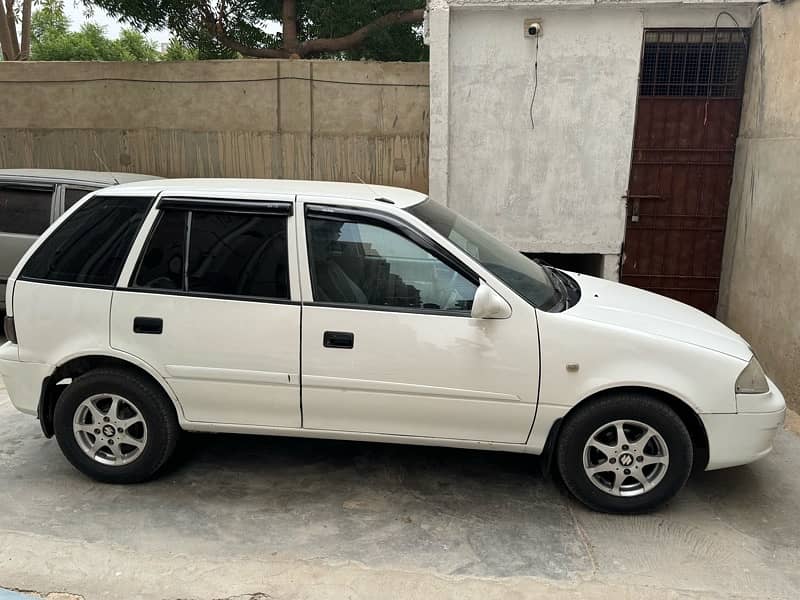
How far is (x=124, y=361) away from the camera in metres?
3.71

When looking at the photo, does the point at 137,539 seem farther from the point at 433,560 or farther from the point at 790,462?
the point at 790,462

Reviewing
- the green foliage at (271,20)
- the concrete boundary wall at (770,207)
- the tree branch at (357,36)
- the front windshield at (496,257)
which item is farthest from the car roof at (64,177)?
the concrete boundary wall at (770,207)

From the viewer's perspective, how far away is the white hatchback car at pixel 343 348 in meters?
3.42

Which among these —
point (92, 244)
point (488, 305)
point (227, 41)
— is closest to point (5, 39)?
point (227, 41)

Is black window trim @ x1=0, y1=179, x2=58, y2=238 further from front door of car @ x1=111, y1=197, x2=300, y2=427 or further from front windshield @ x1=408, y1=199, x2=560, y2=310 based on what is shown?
front windshield @ x1=408, y1=199, x2=560, y2=310

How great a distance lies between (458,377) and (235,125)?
500 cm

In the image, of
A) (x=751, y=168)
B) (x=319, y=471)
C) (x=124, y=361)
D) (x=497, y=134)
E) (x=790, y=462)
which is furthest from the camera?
(x=497, y=134)

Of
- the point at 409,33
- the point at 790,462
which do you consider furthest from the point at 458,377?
the point at 409,33

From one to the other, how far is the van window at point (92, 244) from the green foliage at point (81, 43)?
21.7 metres

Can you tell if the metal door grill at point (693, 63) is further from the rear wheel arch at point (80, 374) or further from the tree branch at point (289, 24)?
the tree branch at point (289, 24)

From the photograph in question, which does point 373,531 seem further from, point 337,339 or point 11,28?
point 11,28

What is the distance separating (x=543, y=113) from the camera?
688 centimetres

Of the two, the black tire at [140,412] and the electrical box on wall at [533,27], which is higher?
the electrical box on wall at [533,27]

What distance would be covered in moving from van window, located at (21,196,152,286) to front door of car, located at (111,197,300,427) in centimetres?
11
